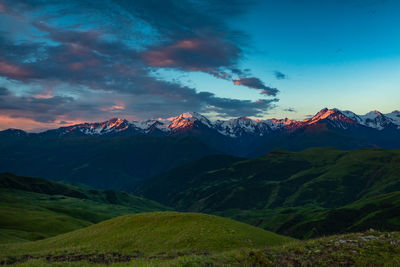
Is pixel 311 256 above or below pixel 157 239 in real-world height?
above

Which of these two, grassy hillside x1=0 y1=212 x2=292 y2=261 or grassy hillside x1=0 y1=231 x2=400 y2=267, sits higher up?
grassy hillside x1=0 y1=231 x2=400 y2=267

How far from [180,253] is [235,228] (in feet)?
44.5

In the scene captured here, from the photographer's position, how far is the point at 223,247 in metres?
32.8

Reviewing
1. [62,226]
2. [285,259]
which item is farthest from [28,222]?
[285,259]

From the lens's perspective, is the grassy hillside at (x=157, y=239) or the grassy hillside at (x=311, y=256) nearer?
the grassy hillside at (x=311, y=256)

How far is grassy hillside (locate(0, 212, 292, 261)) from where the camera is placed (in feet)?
105

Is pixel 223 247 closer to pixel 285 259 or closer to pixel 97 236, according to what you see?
pixel 285 259

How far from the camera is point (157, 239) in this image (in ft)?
121

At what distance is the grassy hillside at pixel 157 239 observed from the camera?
32000mm

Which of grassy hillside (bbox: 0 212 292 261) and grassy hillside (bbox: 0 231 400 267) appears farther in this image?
Answer: grassy hillside (bbox: 0 212 292 261)

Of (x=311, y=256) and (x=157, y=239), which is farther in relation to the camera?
(x=157, y=239)

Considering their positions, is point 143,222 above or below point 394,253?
below

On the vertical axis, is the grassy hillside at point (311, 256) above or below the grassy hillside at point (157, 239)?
above

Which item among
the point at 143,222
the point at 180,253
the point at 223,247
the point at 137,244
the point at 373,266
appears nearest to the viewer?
the point at 373,266
